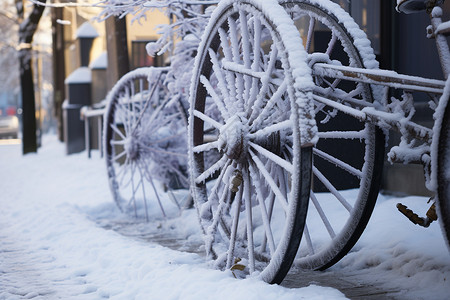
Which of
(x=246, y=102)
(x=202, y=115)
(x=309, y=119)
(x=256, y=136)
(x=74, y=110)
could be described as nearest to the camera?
(x=309, y=119)

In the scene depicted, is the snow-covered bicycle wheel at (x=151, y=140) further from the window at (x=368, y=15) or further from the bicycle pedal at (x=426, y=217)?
the bicycle pedal at (x=426, y=217)

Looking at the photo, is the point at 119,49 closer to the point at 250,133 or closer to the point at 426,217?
the point at 250,133

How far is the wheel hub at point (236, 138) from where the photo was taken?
3.87m

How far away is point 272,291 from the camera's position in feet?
10.9

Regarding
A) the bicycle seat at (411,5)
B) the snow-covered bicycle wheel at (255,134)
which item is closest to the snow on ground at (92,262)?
the snow-covered bicycle wheel at (255,134)

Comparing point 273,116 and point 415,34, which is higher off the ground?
point 415,34

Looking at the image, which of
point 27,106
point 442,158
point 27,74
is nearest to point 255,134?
point 442,158

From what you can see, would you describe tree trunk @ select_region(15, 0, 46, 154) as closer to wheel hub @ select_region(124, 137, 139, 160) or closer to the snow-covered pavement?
the snow-covered pavement

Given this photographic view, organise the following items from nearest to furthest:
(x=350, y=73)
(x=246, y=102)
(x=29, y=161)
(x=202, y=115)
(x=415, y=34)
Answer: (x=350, y=73) < (x=246, y=102) < (x=202, y=115) < (x=415, y=34) < (x=29, y=161)

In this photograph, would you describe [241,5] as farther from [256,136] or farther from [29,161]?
[29,161]

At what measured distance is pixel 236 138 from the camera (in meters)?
3.87

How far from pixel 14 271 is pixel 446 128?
369 cm

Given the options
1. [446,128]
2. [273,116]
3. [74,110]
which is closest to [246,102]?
[273,116]

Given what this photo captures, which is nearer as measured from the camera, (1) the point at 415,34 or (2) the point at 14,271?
(2) the point at 14,271
